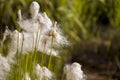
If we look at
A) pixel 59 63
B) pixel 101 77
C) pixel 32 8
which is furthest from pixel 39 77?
pixel 101 77

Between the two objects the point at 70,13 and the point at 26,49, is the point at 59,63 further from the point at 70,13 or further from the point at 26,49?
the point at 26,49

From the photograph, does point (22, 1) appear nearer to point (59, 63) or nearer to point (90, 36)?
point (59, 63)

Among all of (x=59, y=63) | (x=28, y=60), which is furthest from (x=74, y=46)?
(x=28, y=60)

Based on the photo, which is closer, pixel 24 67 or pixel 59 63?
pixel 24 67

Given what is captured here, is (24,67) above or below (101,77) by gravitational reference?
below

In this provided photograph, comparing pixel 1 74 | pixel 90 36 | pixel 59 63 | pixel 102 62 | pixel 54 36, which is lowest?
pixel 1 74

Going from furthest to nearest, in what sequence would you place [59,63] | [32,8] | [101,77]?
[101,77], [59,63], [32,8]

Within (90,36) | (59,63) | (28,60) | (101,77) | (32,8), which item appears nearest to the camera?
(32,8)
